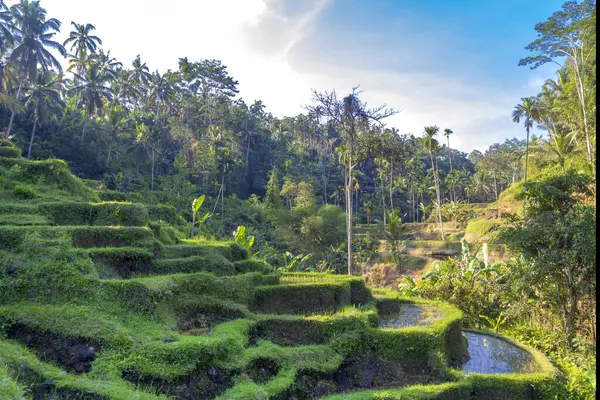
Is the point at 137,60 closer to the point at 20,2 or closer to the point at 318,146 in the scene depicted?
the point at 20,2

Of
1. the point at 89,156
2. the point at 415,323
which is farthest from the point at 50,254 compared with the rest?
the point at 89,156

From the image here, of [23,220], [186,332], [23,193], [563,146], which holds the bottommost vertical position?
[186,332]

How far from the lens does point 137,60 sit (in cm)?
4722

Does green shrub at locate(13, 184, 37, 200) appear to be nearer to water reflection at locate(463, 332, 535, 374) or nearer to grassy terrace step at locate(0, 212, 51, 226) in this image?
grassy terrace step at locate(0, 212, 51, 226)

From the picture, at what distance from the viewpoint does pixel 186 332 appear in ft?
31.3

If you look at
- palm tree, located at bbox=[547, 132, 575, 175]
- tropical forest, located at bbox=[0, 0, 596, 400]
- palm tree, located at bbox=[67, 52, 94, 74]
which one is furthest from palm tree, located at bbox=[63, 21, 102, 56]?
palm tree, located at bbox=[547, 132, 575, 175]

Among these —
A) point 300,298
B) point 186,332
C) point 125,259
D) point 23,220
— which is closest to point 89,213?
→ point 23,220

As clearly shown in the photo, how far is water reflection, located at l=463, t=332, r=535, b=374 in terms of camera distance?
10.9 meters

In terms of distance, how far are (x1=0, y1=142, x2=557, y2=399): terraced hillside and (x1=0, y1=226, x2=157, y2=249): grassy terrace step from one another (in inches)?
1.1

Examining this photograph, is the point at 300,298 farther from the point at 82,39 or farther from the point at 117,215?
the point at 82,39

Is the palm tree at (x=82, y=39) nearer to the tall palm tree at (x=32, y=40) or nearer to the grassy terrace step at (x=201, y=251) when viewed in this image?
the tall palm tree at (x=32, y=40)

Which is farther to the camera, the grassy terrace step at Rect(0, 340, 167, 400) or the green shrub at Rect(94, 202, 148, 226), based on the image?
the green shrub at Rect(94, 202, 148, 226)

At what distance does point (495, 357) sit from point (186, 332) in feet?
28.1

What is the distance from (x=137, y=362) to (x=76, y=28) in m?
43.8
